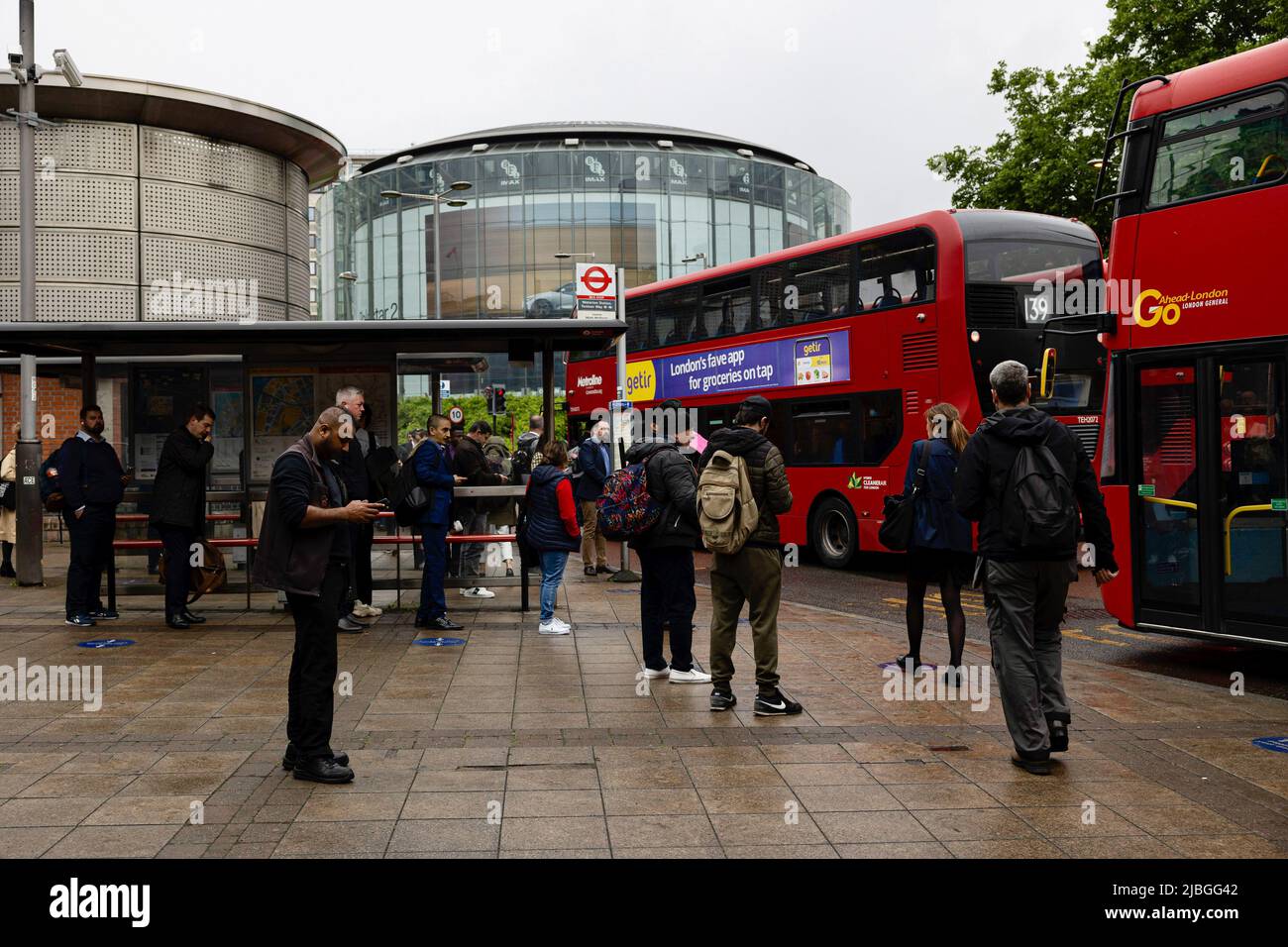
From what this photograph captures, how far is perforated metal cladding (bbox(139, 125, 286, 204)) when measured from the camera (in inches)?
628

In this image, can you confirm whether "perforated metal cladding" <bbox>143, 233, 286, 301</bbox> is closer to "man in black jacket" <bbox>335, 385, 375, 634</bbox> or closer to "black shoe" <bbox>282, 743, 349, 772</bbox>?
"man in black jacket" <bbox>335, 385, 375, 634</bbox>

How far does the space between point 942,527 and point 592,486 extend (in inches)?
160

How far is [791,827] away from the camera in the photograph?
15.6ft

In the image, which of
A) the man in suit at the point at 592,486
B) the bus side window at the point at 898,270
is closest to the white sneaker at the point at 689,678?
the man in suit at the point at 592,486

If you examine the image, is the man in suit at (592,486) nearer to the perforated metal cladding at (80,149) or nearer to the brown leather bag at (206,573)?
the brown leather bag at (206,573)

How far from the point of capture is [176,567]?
10.2 m

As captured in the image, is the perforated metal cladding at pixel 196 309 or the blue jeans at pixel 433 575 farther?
the perforated metal cladding at pixel 196 309

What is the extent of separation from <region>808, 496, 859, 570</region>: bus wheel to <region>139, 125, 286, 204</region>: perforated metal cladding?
9037 mm

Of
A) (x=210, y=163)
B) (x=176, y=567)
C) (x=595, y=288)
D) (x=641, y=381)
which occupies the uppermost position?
(x=210, y=163)

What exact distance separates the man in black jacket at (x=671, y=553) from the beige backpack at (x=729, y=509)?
0.52 metres

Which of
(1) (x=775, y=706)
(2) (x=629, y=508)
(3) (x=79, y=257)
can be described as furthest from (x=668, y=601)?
(3) (x=79, y=257)

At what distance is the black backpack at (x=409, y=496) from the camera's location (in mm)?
10109

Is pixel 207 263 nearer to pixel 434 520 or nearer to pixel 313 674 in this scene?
pixel 434 520
